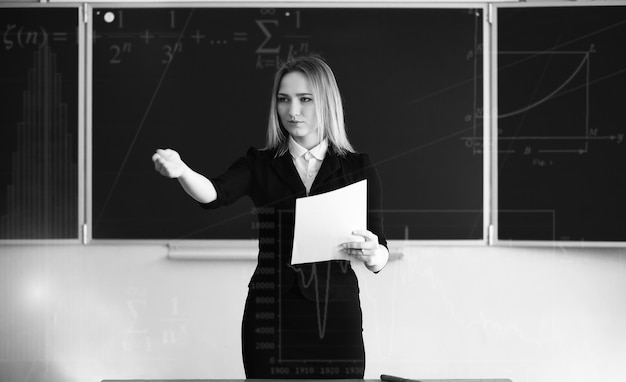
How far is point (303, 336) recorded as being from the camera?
170cm

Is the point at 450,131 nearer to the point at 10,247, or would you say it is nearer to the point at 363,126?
the point at 363,126

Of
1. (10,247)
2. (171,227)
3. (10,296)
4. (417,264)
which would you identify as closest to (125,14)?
(171,227)

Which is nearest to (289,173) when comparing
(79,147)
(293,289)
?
(293,289)

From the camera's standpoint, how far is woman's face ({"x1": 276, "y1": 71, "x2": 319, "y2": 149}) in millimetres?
1768

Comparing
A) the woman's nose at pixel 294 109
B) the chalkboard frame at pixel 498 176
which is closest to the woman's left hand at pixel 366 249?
the woman's nose at pixel 294 109

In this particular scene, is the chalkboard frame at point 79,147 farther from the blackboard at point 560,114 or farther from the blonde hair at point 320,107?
the blackboard at point 560,114

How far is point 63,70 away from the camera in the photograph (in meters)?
2.61

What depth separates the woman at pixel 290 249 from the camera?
63.7 inches

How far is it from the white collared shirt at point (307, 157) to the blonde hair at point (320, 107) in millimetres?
21

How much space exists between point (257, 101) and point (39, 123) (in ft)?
2.81

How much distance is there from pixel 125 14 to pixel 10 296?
47.0 inches

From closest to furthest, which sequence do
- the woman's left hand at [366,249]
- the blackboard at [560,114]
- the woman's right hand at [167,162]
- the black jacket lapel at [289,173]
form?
1. the woman's right hand at [167,162]
2. the woman's left hand at [366,249]
3. the black jacket lapel at [289,173]
4. the blackboard at [560,114]

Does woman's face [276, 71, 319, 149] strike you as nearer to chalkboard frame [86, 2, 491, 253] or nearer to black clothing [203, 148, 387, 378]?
black clothing [203, 148, 387, 378]

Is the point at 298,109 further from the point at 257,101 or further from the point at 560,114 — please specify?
the point at 560,114
